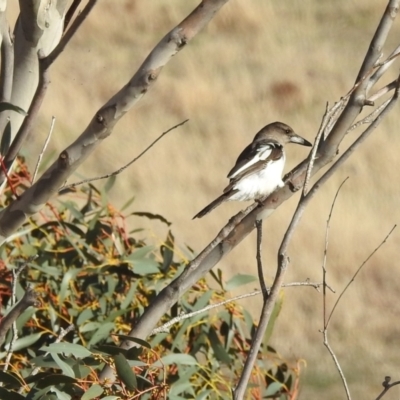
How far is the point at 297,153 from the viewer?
6.96 metres

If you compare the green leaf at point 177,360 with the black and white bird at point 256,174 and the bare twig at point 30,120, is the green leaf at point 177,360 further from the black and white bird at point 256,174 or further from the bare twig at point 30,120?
the black and white bird at point 256,174

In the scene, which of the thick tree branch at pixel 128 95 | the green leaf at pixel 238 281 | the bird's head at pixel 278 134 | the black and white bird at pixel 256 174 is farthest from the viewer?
the bird's head at pixel 278 134

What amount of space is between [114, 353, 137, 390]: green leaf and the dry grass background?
2683 mm

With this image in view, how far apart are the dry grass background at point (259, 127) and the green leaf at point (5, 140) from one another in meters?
2.77

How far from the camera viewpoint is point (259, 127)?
285 inches

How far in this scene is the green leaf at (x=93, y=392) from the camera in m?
2.01

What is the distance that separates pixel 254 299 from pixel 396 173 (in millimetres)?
1788

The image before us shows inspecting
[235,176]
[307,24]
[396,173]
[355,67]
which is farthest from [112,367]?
[307,24]

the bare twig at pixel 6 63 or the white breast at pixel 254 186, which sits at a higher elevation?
the white breast at pixel 254 186

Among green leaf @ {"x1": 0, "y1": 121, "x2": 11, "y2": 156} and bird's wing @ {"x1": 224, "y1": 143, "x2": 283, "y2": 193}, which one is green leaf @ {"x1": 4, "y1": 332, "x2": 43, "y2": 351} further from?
bird's wing @ {"x1": 224, "y1": 143, "x2": 283, "y2": 193}

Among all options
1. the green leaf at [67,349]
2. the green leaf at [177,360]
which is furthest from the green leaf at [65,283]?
the green leaf at [67,349]

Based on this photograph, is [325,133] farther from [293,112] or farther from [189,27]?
[293,112]

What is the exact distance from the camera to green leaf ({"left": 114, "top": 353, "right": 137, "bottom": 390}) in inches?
80.5

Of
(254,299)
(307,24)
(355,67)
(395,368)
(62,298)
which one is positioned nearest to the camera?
Answer: (62,298)
